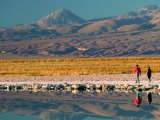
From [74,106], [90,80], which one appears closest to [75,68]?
[90,80]

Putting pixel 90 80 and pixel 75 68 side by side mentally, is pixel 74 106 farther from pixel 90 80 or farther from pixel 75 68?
pixel 75 68

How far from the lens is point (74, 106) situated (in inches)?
1107

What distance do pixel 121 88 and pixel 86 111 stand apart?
39.3 ft

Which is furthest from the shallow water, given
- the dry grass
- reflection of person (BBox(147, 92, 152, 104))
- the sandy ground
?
the dry grass

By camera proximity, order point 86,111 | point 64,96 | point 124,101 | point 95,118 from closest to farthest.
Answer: point 95,118
point 86,111
point 124,101
point 64,96

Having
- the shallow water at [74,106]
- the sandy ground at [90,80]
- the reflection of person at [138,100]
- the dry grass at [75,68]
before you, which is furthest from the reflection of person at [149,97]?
the dry grass at [75,68]

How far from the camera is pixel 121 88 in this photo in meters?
37.5

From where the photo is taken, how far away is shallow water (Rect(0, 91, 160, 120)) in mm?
23844

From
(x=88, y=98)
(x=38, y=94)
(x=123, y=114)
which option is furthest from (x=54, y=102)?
(x=123, y=114)

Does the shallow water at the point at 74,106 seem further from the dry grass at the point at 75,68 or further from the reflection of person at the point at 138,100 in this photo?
the dry grass at the point at 75,68

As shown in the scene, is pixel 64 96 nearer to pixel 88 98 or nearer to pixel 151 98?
pixel 88 98

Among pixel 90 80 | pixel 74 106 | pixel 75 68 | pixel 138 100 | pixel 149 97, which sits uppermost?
pixel 75 68

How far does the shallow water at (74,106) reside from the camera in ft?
78.2

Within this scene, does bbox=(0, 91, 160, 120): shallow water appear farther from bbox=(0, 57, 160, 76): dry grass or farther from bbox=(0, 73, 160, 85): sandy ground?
bbox=(0, 57, 160, 76): dry grass
